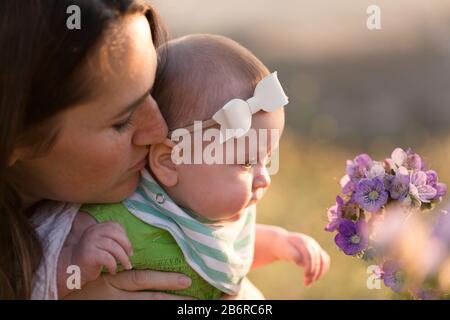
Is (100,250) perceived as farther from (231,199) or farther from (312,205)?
(312,205)

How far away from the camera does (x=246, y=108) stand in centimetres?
264

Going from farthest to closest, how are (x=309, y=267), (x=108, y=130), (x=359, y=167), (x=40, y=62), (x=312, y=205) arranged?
(x=312, y=205), (x=309, y=267), (x=359, y=167), (x=108, y=130), (x=40, y=62)

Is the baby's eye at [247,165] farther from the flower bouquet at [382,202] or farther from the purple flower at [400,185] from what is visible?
the purple flower at [400,185]

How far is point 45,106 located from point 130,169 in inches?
14.4

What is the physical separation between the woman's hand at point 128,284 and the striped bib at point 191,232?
0.08 m

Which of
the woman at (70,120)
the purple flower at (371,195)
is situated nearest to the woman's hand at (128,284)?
the woman at (70,120)

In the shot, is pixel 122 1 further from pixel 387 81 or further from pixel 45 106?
pixel 387 81

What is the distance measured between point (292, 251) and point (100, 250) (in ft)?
2.75

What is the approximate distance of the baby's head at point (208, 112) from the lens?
267 cm

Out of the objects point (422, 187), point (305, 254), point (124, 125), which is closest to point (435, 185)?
point (422, 187)

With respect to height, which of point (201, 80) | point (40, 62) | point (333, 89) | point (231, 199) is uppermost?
point (40, 62)

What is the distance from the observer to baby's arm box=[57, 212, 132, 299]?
2.60 metres

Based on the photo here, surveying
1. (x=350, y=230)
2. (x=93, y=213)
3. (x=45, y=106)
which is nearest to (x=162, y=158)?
(x=93, y=213)

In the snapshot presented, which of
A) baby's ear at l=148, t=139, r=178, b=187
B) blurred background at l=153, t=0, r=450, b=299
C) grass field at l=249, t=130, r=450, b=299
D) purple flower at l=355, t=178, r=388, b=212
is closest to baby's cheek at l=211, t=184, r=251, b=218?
baby's ear at l=148, t=139, r=178, b=187
